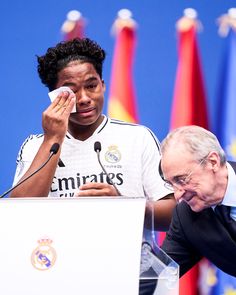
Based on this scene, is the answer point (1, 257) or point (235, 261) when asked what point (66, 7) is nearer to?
point (235, 261)

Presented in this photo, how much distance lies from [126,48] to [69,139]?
56 centimetres

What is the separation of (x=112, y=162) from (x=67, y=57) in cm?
37

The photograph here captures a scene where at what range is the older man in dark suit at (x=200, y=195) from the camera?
1.33m

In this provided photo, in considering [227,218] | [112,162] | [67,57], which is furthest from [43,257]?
[67,57]

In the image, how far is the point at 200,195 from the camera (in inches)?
54.1

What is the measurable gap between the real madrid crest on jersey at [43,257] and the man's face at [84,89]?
87 cm

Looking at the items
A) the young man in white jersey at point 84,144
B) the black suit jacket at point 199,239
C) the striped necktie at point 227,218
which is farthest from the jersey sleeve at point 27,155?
the striped necktie at point 227,218

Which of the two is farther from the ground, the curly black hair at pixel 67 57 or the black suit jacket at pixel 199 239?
the curly black hair at pixel 67 57

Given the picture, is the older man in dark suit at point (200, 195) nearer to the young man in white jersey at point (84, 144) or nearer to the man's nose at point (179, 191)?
the man's nose at point (179, 191)

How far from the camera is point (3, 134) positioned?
87.1 inches

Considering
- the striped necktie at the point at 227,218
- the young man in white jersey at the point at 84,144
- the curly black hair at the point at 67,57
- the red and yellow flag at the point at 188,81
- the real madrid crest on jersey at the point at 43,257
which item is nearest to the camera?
the real madrid crest on jersey at the point at 43,257

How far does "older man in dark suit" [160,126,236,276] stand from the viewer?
1.33 meters

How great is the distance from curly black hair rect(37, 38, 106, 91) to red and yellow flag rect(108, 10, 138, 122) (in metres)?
0.33

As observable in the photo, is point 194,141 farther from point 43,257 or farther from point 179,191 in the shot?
point 43,257
